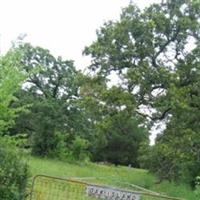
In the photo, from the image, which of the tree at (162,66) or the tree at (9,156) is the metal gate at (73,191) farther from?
→ the tree at (162,66)

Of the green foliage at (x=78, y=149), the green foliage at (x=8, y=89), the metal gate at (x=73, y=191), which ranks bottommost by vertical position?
the metal gate at (x=73, y=191)

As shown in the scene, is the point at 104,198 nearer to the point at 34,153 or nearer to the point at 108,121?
the point at 108,121

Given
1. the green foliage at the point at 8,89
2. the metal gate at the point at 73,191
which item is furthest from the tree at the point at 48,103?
the metal gate at the point at 73,191

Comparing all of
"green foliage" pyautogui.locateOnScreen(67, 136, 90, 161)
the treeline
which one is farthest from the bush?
"green foliage" pyautogui.locateOnScreen(67, 136, 90, 161)

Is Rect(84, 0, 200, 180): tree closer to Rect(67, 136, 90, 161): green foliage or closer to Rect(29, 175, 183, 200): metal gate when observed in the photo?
Rect(29, 175, 183, 200): metal gate

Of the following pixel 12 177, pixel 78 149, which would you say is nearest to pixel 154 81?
pixel 12 177

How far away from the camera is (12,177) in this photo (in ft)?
32.0

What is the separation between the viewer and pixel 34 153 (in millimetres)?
47250

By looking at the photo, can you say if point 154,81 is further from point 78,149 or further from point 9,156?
point 78,149

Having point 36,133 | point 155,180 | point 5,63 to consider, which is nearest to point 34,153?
point 36,133

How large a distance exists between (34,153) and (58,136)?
8.19 ft

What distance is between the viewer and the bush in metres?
9.73

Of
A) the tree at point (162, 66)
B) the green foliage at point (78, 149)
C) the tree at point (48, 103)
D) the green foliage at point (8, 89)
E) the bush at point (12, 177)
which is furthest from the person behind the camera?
the green foliage at point (78, 149)

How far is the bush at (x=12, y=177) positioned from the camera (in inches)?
383
